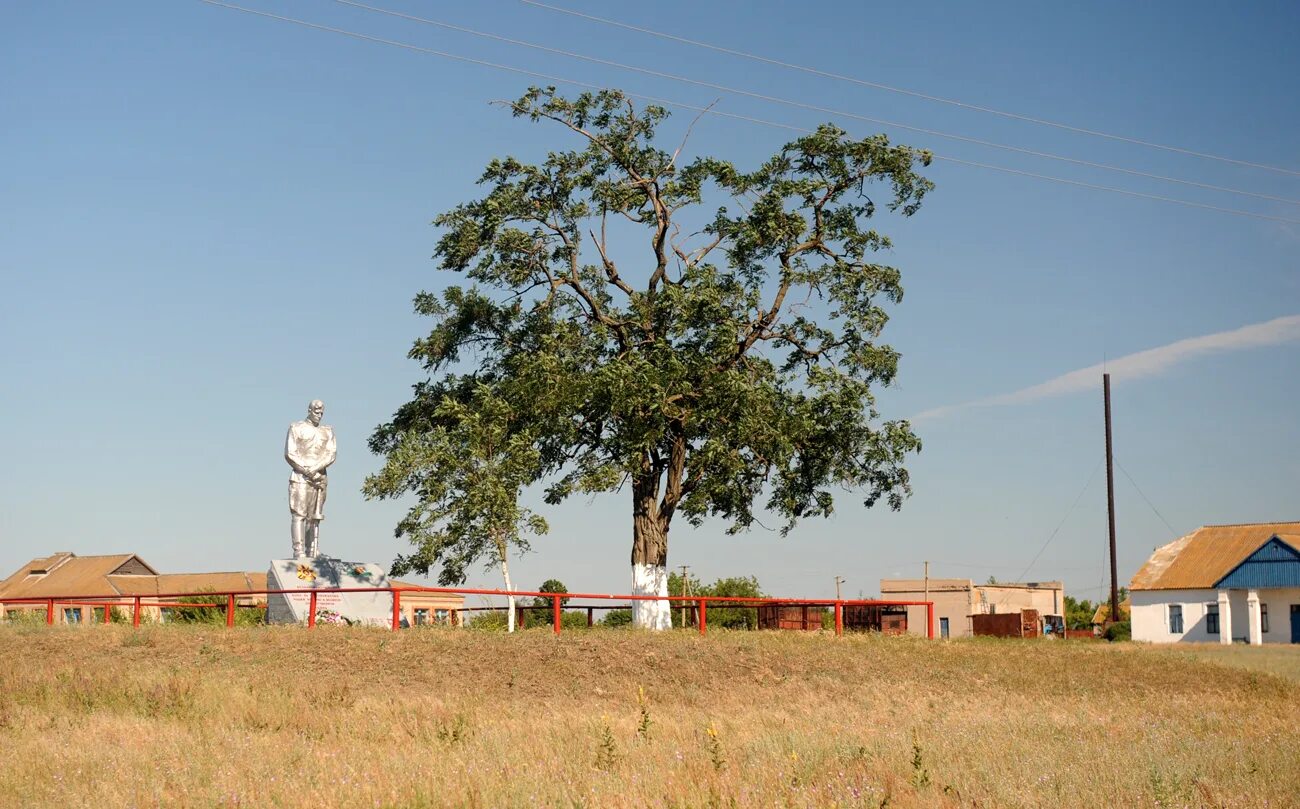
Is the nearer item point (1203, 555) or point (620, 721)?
point (620, 721)

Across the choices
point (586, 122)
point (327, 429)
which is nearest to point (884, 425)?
point (586, 122)

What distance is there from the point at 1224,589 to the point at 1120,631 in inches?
250

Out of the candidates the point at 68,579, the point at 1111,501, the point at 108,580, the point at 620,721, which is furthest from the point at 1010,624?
the point at 68,579

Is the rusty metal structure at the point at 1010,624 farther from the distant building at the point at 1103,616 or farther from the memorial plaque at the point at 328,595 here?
the memorial plaque at the point at 328,595

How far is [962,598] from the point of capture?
7838 cm

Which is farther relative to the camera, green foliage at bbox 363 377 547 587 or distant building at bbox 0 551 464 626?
distant building at bbox 0 551 464 626

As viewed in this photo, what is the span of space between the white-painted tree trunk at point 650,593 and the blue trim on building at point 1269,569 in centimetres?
4245

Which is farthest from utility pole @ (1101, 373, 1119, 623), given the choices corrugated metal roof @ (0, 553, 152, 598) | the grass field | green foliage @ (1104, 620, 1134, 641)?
corrugated metal roof @ (0, 553, 152, 598)

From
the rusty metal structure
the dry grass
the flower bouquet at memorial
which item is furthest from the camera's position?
the rusty metal structure

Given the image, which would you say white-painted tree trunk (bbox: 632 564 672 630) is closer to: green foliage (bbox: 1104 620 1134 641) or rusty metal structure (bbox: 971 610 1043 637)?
rusty metal structure (bbox: 971 610 1043 637)

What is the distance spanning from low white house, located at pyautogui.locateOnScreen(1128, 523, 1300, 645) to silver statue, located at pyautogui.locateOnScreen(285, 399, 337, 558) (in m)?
49.8

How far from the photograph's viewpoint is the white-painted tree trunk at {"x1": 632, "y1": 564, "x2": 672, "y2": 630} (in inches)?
1280

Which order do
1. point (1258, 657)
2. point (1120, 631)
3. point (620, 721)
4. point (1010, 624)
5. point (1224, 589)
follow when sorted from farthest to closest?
point (1120, 631) → point (1224, 589) → point (1010, 624) → point (1258, 657) → point (620, 721)

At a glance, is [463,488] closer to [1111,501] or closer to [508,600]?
[508,600]
